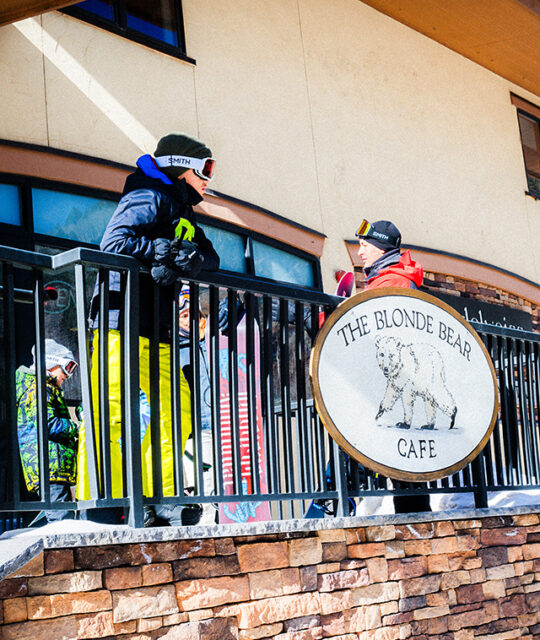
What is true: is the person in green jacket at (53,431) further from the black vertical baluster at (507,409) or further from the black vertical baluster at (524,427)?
the black vertical baluster at (524,427)

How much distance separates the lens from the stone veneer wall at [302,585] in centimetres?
350

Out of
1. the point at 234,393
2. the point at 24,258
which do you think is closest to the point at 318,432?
the point at 234,393

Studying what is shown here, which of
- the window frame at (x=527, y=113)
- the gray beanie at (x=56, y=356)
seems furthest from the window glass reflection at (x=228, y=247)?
the window frame at (x=527, y=113)

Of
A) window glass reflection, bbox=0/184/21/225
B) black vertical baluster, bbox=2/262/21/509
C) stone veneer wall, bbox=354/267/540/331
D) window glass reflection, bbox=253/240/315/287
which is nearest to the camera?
black vertical baluster, bbox=2/262/21/509

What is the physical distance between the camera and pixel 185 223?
455 centimetres

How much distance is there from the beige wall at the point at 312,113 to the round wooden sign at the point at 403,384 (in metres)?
3.01

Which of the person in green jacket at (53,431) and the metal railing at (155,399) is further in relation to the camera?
the person in green jacket at (53,431)

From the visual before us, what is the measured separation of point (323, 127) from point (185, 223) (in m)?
4.77

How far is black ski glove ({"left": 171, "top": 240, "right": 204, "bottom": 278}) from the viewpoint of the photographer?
13.4ft

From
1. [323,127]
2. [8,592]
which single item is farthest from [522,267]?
[8,592]

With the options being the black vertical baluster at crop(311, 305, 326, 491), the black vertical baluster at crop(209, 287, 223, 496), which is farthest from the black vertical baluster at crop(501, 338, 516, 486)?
the black vertical baluster at crop(209, 287, 223, 496)

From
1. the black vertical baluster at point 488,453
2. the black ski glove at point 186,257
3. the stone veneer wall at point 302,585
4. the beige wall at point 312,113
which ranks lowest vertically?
the stone veneer wall at point 302,585

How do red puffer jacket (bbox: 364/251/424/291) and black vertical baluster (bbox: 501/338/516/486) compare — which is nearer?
red puffer jacket (bbox: 364/251/424/291)

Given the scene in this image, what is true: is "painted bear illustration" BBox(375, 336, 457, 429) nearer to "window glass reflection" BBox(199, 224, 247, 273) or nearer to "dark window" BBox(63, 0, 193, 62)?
"window glass reflection" BBox(199, 224, 247, 273)
